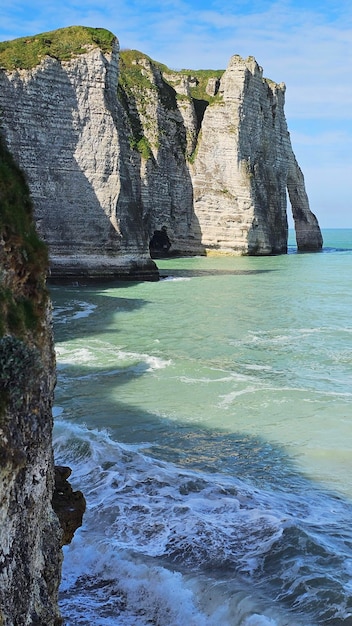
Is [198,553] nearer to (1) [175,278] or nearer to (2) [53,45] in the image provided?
(1) [175,278]

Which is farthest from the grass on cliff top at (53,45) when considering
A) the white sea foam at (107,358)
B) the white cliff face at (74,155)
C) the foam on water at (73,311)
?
the white sea foam at (107,358)

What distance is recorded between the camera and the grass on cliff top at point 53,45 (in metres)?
31.9

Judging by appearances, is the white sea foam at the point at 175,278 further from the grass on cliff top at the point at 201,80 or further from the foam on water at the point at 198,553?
the grass on cliff top at the point at 201,80

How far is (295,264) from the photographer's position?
1864 inches

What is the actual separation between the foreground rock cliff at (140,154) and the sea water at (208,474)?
1508cm

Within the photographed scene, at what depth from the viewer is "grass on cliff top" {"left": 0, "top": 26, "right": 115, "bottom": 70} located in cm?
3192

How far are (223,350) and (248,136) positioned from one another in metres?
41.7

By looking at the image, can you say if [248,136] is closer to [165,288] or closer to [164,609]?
[165,288]

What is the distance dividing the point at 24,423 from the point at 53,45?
3283cm

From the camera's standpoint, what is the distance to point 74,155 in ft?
108

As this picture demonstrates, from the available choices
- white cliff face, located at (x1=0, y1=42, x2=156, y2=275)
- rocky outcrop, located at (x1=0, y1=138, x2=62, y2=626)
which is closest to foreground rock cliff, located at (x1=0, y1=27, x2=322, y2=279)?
white cliff face, located at (x1=0, y1=42, x2=156, y2=275)

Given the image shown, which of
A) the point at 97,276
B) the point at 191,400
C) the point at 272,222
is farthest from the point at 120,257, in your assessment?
the point at 272,222

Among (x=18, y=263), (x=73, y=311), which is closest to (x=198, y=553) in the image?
(x=18, y=263)

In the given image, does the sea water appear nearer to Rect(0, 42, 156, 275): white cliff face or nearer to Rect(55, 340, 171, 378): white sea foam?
Rect(55, 340, 171, 378): white sea foam
